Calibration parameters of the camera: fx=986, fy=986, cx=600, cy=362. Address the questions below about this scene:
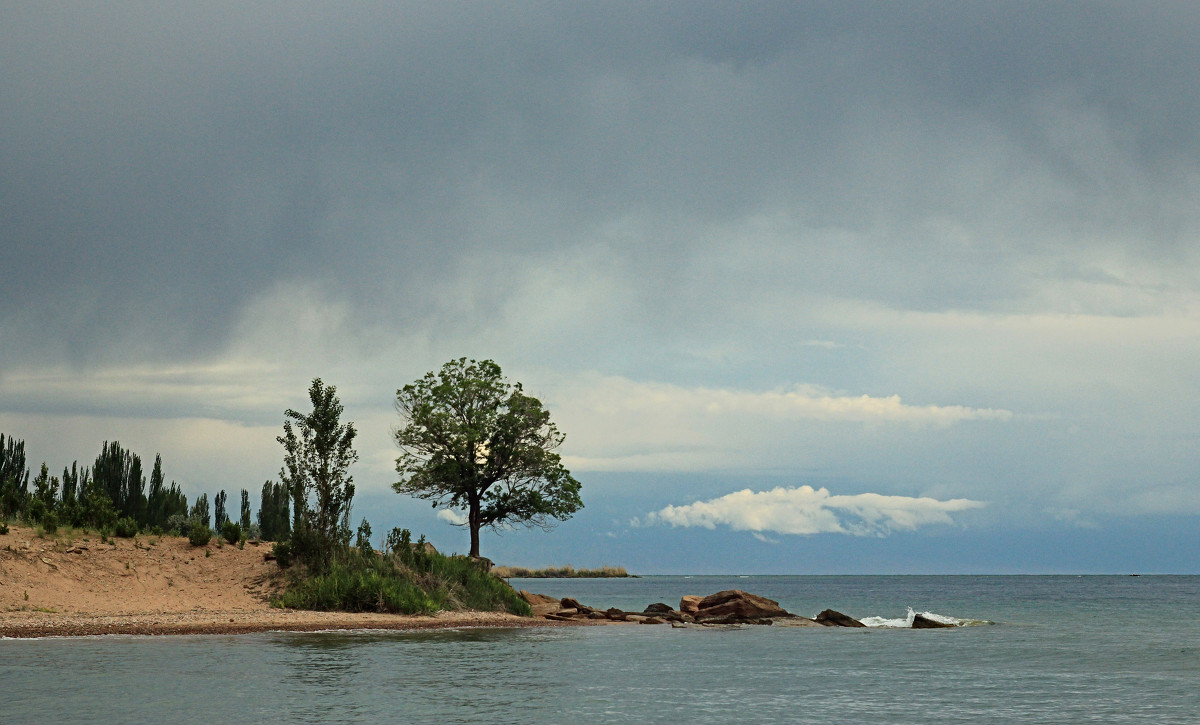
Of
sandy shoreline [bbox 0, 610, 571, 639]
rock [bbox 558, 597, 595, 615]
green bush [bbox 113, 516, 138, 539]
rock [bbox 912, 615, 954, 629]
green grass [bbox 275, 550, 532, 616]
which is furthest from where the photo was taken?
rock [bbox 558, 597, 595, 615]

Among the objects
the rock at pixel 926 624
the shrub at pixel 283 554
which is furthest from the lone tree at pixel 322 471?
the rock at pixel 926 624

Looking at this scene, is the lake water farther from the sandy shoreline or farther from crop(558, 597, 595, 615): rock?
crop(558, 597, 595, 615): rock

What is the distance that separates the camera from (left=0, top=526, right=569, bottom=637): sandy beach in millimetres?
36219

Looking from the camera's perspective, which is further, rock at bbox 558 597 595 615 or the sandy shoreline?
rock at bbox 558 597 595 615

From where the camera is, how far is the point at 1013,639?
44.3 metres

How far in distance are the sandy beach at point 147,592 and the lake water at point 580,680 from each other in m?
2.37

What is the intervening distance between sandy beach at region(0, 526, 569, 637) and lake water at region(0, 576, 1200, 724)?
2374 mm

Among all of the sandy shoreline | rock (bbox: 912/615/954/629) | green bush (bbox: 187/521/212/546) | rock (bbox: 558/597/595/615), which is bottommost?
rock (bbox: 912/615/954/629)

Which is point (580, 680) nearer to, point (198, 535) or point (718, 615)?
point (198, 535)

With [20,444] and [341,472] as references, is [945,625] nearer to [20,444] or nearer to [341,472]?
[341,472]

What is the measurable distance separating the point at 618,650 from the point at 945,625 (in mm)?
26755

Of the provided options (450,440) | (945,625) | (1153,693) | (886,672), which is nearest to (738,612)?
(945,625)

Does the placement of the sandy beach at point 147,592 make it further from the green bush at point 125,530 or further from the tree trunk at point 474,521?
the tree trunk at point 474,521

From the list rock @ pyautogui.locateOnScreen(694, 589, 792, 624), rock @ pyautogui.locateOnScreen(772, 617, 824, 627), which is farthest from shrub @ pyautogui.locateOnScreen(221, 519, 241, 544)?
rock @ pyautogui.locateOnScreen(772, 617, 824, 627)
